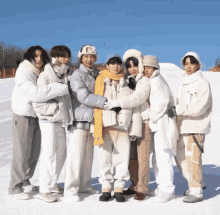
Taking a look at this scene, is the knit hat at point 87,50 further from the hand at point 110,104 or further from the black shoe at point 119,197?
the black shoe at point 119,197

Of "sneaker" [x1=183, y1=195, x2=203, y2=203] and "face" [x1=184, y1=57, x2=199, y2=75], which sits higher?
"face" [x1=184, y1=57, x2=199, y2=75]

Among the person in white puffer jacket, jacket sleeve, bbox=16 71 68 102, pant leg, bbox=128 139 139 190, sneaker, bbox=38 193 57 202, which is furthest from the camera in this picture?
pant leg, bbox=128 139 139 190

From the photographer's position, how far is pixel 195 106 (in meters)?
3.54

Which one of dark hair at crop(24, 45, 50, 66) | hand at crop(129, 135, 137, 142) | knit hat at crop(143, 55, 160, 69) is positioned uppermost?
dark hair at crop(24, 45, 50, 66)

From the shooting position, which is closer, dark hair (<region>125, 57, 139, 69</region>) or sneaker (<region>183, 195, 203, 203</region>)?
sneaker (<region>183, 195, 203, 203</region>)

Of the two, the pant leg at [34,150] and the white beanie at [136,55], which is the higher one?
the white beanie at [136,55]

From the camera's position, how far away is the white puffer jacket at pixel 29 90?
3.45 metres

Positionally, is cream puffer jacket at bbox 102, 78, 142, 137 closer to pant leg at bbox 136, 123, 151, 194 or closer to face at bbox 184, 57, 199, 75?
pant leg at bbox 136, 123, 151, 194

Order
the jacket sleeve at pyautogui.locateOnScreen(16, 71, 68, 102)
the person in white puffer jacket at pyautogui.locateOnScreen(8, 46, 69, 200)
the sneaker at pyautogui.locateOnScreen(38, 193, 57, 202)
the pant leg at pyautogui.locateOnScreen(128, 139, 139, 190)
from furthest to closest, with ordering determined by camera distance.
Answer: the pant leg at pyautogui.locateOnScreen(128, 139, 139, 190) < the person in white puffer jacket at pyautogui.locateOnScreen(8, 46, 69, 200) < the sneaker at pyautogui.locateOnScreen(38, 193, 57, 202) < the jacket sleeve at pyautogui.locateOnScreen(16, 71, 68, 102)

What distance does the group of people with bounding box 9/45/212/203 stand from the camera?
3.54 meters

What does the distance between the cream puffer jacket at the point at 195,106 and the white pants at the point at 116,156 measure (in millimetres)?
776

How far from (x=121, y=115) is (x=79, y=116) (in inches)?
20.9

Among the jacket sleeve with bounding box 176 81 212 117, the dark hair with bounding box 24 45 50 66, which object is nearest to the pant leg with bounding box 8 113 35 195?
the dark hair with bounding box 24 45 50 66

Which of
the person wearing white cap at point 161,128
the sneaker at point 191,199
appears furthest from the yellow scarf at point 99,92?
the sneaker at point 191,199
